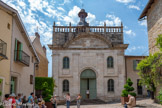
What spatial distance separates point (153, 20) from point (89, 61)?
10193 mm

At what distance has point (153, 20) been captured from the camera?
17.9m

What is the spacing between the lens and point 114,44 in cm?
2570

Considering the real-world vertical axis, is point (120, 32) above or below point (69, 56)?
above

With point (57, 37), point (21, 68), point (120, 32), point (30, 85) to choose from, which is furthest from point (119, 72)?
point (21, 68)

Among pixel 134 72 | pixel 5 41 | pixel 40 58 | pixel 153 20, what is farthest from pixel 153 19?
pixel 40 58

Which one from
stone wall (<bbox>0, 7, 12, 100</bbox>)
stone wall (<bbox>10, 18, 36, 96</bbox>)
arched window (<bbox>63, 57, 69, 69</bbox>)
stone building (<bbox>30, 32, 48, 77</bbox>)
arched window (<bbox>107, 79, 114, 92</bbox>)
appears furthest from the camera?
stone building (<bbox>30, 32, 48, 77</bbox>)

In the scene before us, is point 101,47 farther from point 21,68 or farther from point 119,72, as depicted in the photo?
point 21,68

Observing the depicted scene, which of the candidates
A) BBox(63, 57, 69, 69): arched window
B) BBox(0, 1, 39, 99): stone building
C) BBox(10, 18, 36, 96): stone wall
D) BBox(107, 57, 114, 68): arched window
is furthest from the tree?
BBox(63, 57, 69, 69): arched window

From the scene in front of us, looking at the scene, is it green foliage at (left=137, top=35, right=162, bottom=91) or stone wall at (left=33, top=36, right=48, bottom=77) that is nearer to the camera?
green foliage at (left=137, top=35, right=162, bottom=91)

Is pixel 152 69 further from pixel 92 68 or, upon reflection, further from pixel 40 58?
pixel 40 58

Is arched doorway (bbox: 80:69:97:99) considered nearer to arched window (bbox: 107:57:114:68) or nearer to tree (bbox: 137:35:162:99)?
arched window (bbox: 107:57:114:68)

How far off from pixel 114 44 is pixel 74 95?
817cm

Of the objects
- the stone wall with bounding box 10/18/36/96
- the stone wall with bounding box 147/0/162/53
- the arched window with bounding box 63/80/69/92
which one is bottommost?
the arched window with bounding box 63/80/69/92

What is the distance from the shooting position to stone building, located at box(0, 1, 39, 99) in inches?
469
